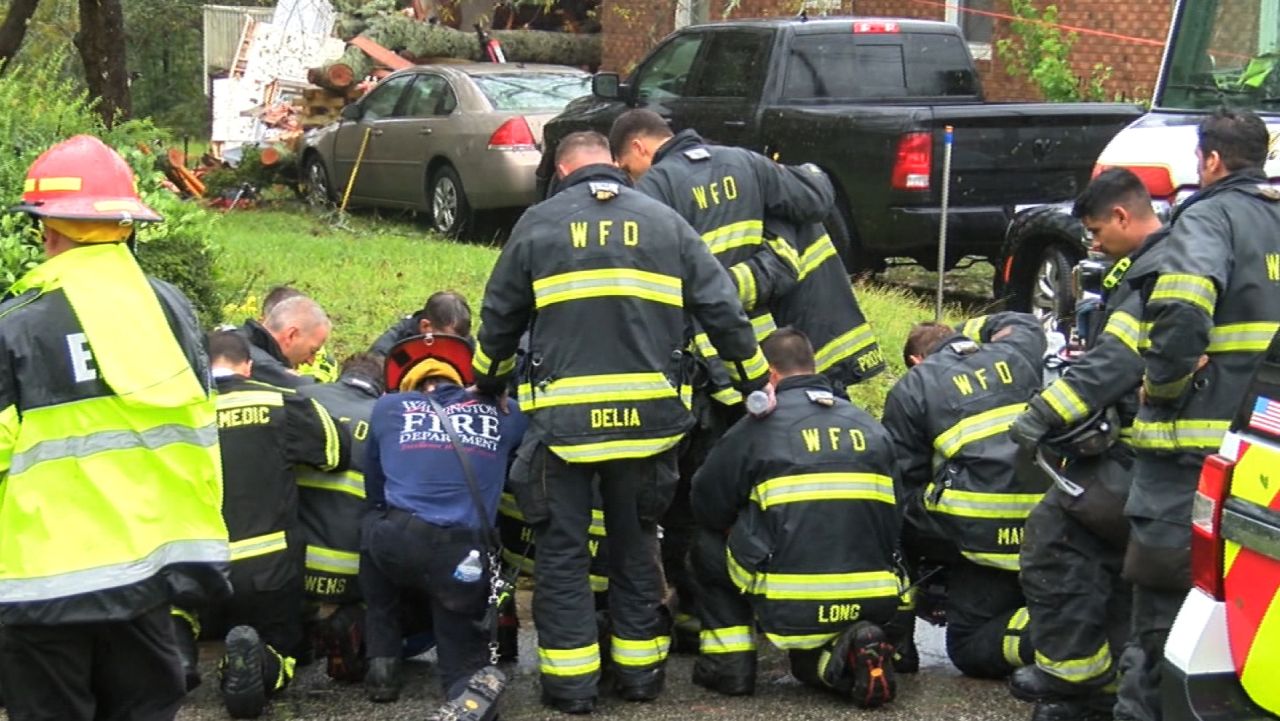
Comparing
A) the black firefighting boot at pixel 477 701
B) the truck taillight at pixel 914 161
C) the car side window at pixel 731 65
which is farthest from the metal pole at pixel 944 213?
the black firefighting boot at pixel 477 701

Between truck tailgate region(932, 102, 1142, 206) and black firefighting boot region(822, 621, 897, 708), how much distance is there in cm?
594

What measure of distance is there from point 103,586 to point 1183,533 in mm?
2955

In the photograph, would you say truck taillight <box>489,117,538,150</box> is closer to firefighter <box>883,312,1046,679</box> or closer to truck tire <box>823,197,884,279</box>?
truck tire <box>823,197,884,279</box>

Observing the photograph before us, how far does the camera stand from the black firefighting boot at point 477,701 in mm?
5488

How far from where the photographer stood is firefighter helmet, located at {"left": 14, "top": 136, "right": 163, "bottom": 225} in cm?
426

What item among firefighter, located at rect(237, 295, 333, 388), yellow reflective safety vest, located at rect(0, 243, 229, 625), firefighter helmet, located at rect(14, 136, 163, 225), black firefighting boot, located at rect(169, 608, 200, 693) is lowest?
black firefighting boot, located at rect(169, 608, 200, 693)

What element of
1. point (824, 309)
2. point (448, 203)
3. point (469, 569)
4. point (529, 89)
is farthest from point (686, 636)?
point (529, 89)

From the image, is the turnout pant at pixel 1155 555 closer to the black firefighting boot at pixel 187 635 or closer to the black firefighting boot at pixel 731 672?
the black firefighting boot at pixel 731 672

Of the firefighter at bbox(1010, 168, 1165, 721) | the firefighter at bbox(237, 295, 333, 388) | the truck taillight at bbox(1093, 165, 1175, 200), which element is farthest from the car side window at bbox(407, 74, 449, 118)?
the firefighter at bbox(1010, 168, 1165, 721)

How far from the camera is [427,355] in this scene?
618cm

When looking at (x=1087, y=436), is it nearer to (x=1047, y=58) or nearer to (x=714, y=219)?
(x=714, y=219)

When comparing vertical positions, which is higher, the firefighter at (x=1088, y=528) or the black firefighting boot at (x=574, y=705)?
the firefighter at (x=1088, y=528)

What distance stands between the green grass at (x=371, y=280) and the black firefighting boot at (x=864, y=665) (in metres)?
3.37

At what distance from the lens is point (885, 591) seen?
5.98m
